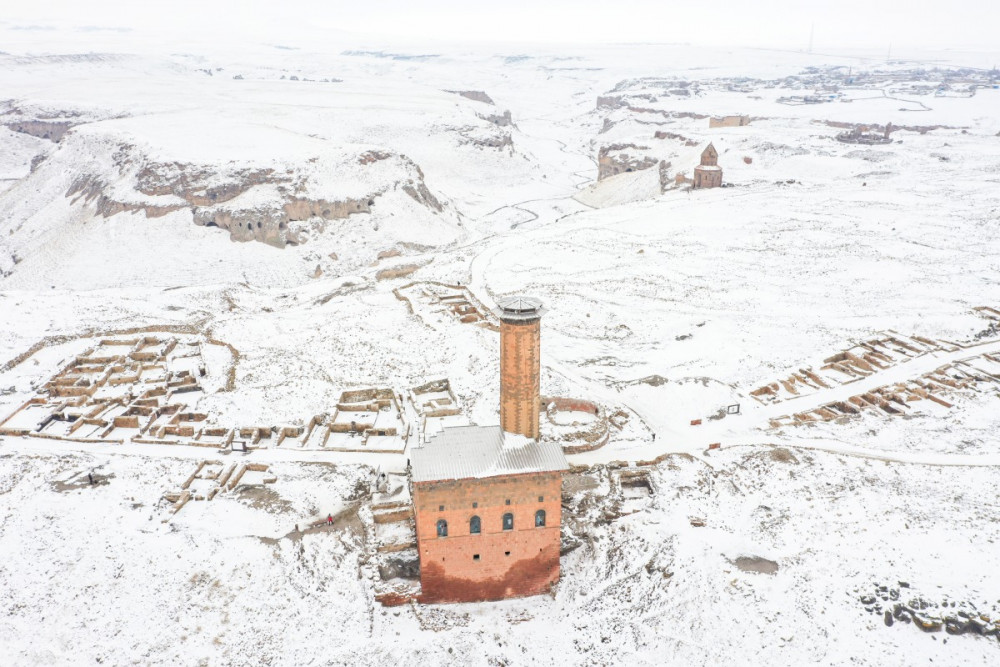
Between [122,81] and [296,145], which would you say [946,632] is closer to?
[296,145]

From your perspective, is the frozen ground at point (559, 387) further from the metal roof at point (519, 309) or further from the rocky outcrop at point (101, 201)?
the metal roof at point (519, 309)

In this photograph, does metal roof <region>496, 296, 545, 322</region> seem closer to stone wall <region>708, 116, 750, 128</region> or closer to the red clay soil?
the red clay soil

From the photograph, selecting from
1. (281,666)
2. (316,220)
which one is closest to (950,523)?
(281,666)

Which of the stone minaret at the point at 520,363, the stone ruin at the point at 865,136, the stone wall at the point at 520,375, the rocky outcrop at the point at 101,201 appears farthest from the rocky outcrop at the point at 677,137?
the stone wall at the point at 520,375

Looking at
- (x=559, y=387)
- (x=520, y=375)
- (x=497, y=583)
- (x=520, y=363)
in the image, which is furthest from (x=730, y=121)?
(x=497, y=583)

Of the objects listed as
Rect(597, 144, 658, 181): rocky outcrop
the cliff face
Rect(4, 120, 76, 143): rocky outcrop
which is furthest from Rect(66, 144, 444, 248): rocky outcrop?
Rect(4, 120, 76, 143): rocky outcrop

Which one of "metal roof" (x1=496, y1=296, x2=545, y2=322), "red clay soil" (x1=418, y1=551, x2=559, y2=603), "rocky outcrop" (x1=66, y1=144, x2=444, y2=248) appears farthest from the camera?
"rocky outcrop" (x1=66, y1=144, x2=444, y2=248)

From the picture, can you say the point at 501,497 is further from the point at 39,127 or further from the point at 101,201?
the point at 39,127
